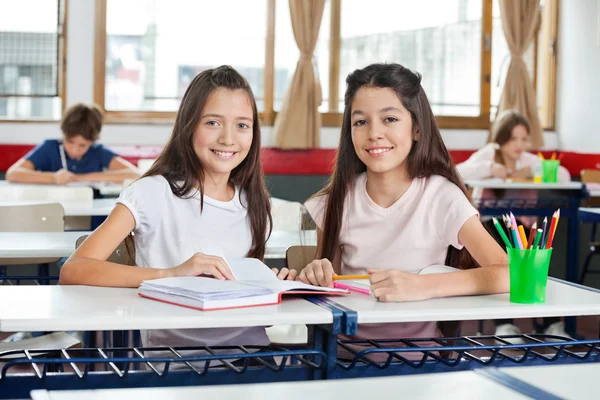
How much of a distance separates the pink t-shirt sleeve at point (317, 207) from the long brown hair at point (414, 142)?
2cm

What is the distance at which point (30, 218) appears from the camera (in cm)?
321

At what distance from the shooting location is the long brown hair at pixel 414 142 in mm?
2096

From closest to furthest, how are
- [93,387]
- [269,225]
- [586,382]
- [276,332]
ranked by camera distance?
1. [586,382]
2. [93,387]
3. [269,225]
4. [276,332]

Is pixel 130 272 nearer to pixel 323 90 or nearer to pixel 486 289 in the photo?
pixel 486 289

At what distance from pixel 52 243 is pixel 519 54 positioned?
4787 millimetres

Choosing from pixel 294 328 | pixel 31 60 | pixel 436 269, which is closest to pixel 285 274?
pixel 436 269

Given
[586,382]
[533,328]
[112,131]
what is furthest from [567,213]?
[586,382]

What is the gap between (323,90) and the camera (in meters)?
6.38

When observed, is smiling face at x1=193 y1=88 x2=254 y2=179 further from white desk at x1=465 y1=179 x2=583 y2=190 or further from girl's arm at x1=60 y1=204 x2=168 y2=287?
white desk at x1=465 y1=179 x2=583 y2=190

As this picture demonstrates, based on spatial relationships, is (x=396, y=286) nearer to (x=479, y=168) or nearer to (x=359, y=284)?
(x=359, y=284)

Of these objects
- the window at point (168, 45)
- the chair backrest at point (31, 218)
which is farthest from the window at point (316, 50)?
the chair backrest at point (31, 218)

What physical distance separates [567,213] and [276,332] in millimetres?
3265

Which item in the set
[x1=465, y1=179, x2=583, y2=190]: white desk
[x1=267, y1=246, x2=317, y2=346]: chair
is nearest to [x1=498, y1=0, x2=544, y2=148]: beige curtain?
[x1=465, y1=179, x2=583, y2=190]: white desk

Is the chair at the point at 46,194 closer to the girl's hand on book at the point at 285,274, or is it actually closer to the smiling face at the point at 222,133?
the smiling face at the point at 222,133
